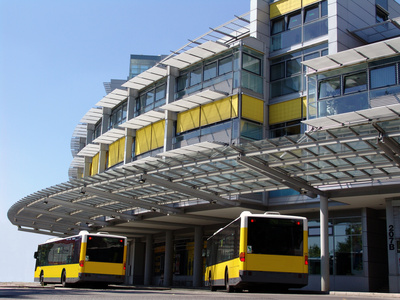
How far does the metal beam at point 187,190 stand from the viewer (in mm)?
26312

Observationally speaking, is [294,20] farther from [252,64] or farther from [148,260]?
[148,260]

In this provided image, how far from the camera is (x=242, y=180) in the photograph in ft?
85.7

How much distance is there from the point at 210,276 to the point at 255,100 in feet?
35.1

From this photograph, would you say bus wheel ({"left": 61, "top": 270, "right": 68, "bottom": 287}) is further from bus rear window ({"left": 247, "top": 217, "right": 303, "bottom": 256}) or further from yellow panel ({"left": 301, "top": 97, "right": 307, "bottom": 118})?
yellow panel ({"left": 301, "top": 97, "right": 307, "bottom": 118})

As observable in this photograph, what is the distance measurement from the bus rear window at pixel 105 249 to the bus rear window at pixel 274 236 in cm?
966

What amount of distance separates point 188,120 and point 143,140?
552cm

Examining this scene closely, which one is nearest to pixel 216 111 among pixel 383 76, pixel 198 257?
pixel 383 76

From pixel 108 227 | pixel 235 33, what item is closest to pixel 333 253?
pixel 235 33

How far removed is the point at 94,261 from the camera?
26828 millimetres

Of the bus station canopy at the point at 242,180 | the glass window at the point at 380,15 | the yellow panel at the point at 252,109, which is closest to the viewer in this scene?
the bus station canopy at the point at 242,180

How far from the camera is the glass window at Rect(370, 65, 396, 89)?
80.7 feet

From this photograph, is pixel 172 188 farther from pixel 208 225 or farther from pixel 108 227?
pixel 108 227

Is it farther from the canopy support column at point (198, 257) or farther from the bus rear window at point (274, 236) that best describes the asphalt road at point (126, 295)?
the canopy support column at point (198, 257)

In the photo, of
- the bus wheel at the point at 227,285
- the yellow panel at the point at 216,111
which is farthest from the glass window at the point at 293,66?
the bus wheel at the point at 227,285
